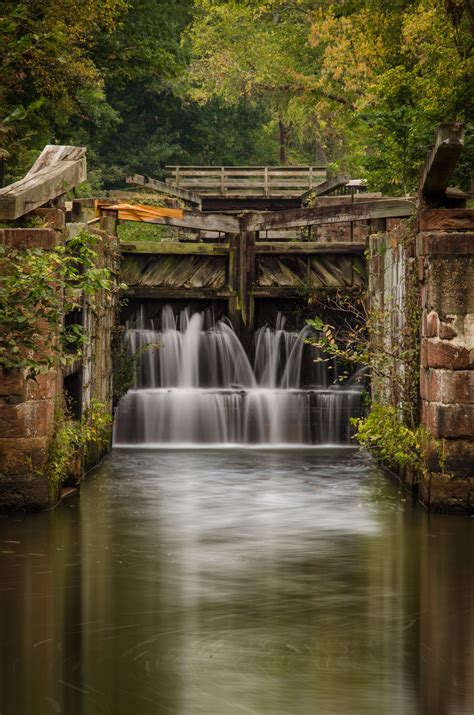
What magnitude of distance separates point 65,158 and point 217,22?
32051 mm

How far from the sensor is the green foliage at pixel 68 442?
13.3 metres

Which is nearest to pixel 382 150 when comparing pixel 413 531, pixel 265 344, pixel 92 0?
pixel 265 344

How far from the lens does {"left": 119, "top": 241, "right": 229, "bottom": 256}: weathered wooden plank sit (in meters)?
22.0

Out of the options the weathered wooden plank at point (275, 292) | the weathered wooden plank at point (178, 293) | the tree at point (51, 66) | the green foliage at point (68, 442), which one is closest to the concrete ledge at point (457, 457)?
the green foliage at point (68, 442)

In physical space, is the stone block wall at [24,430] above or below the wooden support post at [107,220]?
below

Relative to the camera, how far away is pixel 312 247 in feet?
72.6

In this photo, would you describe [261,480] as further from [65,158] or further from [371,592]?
[371,592]

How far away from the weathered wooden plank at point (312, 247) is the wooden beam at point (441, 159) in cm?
843

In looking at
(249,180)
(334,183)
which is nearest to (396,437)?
(334,183)

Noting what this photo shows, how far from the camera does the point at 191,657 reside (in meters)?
8.19

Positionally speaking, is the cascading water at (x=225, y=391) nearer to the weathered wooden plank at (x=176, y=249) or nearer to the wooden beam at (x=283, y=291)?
the wooden beam at (x=283, y=291)

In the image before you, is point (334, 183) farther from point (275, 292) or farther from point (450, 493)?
point (450, 493)

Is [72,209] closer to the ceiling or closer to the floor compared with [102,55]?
closer to the floor

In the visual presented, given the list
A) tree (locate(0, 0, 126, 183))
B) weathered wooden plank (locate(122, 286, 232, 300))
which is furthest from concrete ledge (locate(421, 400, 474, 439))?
tree (locate(0, 0, 126, 183))
